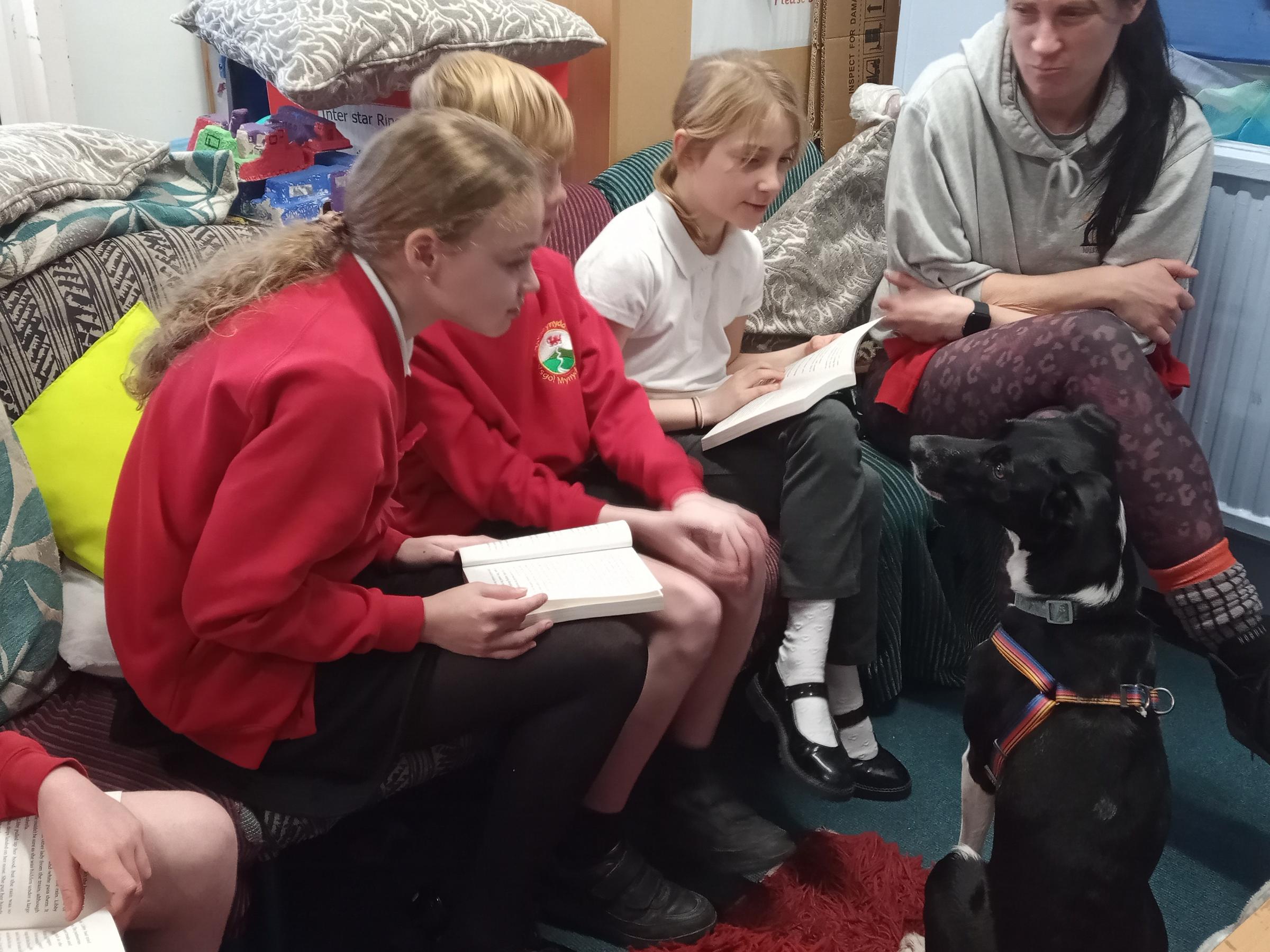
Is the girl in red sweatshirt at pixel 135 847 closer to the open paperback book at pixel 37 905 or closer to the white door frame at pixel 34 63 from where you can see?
the open paperback book at pixel 37 905

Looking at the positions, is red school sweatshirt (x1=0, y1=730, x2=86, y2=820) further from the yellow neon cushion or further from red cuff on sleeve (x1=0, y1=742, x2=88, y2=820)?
the yellow neon cushion

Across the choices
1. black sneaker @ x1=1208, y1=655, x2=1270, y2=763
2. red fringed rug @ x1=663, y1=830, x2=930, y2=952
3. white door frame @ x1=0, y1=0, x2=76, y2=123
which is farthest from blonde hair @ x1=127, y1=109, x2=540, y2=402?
white door frame @ x1=0, y1=0, x2=76, y2=123

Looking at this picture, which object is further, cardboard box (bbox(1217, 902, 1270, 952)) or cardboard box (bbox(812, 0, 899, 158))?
cardboard box (bbox(812, 0, 899, 158))

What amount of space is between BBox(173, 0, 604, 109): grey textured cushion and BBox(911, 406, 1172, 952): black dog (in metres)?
1.05

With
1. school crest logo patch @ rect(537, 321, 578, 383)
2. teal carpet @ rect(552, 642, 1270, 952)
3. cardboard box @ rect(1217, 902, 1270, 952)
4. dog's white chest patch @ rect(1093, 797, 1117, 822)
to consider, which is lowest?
teal carpet @ rect(552, 642, 1270, 952)

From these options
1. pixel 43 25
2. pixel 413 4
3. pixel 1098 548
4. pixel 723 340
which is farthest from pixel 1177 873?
Answer: pixel 43 25

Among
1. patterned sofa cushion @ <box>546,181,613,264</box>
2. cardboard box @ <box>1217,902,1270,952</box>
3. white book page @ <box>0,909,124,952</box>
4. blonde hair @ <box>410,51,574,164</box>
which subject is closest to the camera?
white book page @ <box>0,909,124,952</box>

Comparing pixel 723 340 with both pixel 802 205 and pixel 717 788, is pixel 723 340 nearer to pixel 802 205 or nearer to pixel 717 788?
pixel 802 205

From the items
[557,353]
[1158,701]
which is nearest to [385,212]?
[557,353]

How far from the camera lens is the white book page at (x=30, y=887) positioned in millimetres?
892

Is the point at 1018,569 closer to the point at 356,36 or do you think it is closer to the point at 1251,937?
the point at 1251,937

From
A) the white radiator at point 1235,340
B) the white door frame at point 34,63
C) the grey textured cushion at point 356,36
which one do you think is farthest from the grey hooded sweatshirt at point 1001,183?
the white door frame at point 34,63

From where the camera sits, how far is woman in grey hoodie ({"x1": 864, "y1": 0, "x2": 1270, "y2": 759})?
1.50 meters

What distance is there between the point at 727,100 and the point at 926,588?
86cm
